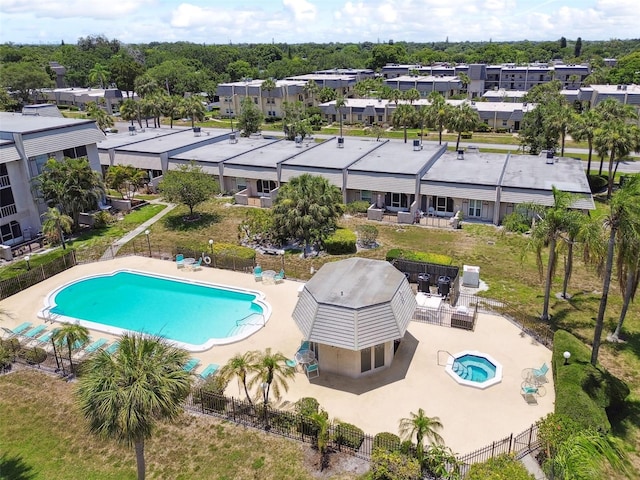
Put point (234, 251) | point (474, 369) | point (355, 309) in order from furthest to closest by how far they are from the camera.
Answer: point (234, 251), point (474, 369), point (355, 309)

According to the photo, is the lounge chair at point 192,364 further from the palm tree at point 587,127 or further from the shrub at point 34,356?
the palm tree at point 587,127

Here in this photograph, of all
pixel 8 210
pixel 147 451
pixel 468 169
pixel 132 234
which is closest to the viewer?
pixel 147 451

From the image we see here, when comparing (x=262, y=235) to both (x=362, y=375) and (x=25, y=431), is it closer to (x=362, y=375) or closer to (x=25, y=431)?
(x=362, y=375)

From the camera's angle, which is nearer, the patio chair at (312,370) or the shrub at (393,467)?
the shrub at (393,467)

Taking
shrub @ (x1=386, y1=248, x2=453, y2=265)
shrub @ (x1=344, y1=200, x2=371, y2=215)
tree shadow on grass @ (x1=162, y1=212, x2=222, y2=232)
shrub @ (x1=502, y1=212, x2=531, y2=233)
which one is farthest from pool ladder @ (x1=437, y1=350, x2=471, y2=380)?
tree shadow on grass @ (x1=162, y1=212, x2=222, y2=232)

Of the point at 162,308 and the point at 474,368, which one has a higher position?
the point at 162,308

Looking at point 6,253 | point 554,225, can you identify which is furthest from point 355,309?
point 6,253

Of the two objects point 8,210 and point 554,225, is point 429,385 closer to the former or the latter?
point 554,225

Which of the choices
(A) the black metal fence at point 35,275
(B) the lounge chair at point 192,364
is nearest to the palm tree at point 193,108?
(A) the black metal fence at point 35,275
